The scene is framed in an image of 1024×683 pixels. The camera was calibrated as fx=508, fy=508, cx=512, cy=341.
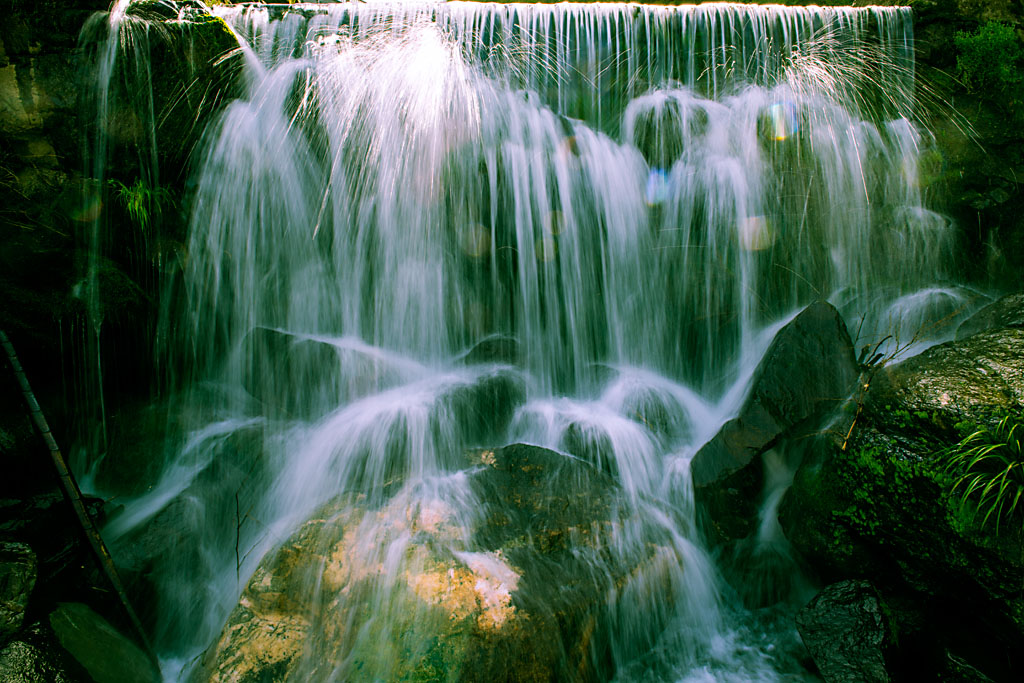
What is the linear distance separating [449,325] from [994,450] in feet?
15.0

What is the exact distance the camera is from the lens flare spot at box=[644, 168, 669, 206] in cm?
635

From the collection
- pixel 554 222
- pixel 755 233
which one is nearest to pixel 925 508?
pixel 755 233

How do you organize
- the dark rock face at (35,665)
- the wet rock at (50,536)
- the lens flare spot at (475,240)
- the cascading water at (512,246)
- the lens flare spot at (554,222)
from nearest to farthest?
1. the dark rock face at (35,665)
2. the wet rock at (50,536)
3. the cascading water at (512,246)
4. the lens flare spot at (475,240)
5. the lens flare spot at (554,222)

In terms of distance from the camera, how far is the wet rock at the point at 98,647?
115 inches

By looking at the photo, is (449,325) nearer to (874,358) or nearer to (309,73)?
(309,73)

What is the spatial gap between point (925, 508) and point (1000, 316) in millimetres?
2141

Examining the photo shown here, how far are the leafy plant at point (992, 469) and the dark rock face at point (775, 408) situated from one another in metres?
1.06

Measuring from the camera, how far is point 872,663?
3082mm

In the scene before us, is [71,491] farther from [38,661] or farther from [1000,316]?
[1000,316]

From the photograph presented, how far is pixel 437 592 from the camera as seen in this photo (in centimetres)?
295

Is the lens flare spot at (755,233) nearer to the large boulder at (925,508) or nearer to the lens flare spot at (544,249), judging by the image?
the lens flare spot at (544,249)

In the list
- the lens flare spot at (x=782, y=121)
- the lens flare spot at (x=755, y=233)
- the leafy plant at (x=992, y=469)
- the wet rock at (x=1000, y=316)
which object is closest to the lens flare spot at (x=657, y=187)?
the lens flare spot at (x=755, y=233)

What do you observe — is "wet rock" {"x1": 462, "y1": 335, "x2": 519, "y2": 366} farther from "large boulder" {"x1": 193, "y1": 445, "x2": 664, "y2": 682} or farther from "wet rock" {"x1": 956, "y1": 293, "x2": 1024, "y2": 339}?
"wet rock" {"x1": 956, "y1": 293, "x2": 1024, "y2": 339}

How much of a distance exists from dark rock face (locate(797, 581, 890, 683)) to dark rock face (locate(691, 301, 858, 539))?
76 centimetres
